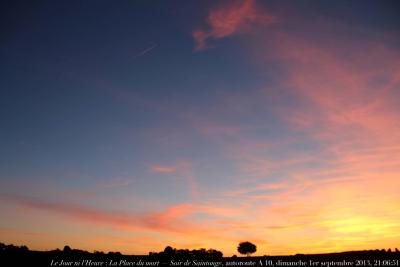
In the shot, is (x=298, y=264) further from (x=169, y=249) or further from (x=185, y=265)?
(x=169, y=249)

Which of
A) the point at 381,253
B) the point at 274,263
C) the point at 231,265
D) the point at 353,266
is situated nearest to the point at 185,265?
the point at 231,265

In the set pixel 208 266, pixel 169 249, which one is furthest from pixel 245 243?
pixel 208 266

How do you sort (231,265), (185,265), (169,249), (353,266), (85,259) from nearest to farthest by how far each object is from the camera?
(353,266) < (231,265) < (185,265) < (85,259) < (169,249)

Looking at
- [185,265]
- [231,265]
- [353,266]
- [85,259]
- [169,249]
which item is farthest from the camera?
[169,249]

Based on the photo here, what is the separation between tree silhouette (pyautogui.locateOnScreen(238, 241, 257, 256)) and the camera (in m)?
168

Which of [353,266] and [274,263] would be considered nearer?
[353,266]

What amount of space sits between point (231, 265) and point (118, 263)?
17820 millimetres

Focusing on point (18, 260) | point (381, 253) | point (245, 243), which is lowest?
point (18, 260)

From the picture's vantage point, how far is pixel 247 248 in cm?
16900

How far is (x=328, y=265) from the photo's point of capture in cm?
4791

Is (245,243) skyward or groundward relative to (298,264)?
skyward

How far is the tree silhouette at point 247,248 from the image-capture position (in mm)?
168375

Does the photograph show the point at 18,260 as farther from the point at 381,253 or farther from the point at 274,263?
the point at 381,253

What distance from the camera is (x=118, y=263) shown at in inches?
2163
